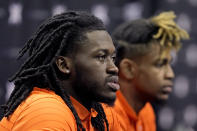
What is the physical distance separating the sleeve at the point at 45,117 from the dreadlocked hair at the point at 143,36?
1359 mm

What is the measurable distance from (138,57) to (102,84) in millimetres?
1220

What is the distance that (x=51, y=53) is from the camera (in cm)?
192

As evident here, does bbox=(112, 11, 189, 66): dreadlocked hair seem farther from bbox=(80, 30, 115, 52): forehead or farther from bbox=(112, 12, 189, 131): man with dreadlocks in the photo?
bbox=(80, 30, 115, 52): forehead

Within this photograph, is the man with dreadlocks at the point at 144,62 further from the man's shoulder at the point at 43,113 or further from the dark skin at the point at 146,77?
the man's shoulder at the point at 43,113

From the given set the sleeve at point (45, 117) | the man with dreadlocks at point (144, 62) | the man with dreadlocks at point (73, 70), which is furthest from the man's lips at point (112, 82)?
the man with dreadlocks at point (144, 62)

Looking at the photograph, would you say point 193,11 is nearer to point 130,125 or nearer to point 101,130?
point 130,125

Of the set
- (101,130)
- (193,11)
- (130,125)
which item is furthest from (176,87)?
(101,130)

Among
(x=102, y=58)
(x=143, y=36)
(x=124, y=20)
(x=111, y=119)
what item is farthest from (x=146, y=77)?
(x=102, y=58)

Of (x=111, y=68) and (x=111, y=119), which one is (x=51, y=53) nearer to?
(x=111, y=68)

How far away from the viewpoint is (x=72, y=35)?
75.7 inches

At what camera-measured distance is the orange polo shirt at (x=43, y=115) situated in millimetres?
1618

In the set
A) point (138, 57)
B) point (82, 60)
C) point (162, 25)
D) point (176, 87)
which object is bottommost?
point (176, 87)

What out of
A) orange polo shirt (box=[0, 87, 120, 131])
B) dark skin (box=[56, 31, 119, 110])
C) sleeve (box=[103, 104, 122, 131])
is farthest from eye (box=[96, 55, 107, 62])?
sleeve (box=[103, 104, 122, 131])

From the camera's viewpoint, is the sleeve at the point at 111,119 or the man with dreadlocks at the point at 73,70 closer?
the man with dreadlocks at the point at 73,70
